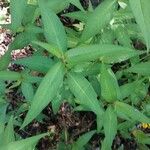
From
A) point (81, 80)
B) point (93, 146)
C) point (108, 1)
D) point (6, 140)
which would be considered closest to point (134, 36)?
point (108, 1)

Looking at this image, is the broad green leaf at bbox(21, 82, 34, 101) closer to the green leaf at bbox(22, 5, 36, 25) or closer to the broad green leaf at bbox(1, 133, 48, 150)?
the green leaf at bbox(22, 5, 36, 25)

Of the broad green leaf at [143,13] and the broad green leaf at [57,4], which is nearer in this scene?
the broad green leaf at [143,13]

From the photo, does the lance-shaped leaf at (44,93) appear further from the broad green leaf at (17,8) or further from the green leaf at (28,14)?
the green leaf at (28,14)

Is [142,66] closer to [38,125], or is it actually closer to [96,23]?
[96,23]

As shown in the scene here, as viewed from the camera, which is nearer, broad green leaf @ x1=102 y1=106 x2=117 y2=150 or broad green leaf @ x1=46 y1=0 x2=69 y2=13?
broad green leaf @ x1=102 y1=106 x2=117 y2=150

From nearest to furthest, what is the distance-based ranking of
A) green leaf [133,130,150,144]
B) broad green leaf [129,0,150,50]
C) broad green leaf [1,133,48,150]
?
broad green leaf [129,0,150,50] < broad green leaf [1,133,48,150] < green leaf [133,130,150,144]

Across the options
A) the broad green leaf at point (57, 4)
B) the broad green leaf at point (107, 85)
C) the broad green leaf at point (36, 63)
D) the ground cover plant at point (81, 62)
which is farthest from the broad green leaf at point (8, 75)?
the broad green leaf at point (107, 85)

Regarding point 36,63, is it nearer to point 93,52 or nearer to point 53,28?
point 53,28

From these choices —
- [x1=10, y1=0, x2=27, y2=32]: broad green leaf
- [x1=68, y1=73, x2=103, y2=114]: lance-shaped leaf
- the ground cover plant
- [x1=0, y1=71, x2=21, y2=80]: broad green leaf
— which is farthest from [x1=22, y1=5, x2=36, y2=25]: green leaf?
[x1=68, y1=73, x2=103, y2=114]: lance-shaped leaf

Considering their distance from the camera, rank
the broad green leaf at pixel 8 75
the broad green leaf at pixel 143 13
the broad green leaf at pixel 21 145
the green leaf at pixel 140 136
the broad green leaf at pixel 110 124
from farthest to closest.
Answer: the green leaf at pixel 140 136 < the broad green leaf at pixel 8 75 < the broad green leaf at pixel 110 124 < the broad green leaf at pixel 21 145 < the broad green leaf at pixel 143 13
